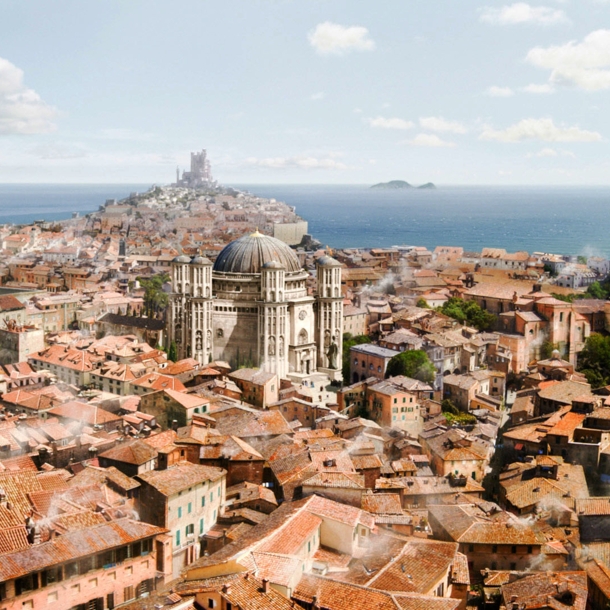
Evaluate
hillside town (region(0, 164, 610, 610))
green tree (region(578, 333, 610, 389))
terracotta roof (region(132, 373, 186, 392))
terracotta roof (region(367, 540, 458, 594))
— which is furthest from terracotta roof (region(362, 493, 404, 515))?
green tree (region(578, 333, 610, 389))

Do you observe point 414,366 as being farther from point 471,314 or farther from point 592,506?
point 471,314

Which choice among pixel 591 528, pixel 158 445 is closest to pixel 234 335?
pixel 158 445

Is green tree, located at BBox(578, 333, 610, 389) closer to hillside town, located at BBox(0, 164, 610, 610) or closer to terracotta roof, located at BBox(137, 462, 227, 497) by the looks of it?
hillside town, located at BBox(0, 164, 610, 610)

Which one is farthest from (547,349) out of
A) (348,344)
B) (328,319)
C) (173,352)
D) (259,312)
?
(173,352)

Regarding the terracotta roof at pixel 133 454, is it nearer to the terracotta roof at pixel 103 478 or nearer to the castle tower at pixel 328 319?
the terracotta roof at pixel 103 478

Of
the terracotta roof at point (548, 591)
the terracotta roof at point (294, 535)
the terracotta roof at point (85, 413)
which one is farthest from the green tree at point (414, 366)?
the terracotta roof at point (294, 535)

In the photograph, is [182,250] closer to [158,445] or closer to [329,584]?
[158,445]

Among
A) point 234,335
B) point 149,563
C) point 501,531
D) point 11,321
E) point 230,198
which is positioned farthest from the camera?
point 230,198

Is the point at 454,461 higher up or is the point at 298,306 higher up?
the point at 298,306
